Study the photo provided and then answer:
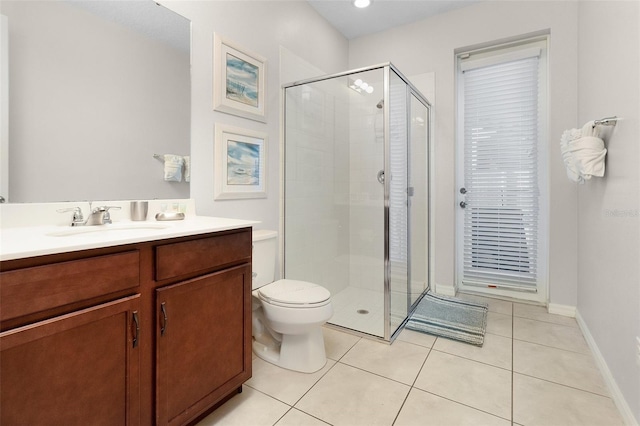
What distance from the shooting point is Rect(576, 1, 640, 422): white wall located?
132 centimetres

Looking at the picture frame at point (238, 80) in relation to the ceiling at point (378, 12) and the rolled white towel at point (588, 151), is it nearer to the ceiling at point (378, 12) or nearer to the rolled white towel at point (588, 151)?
the ceiling at point (378, 12)

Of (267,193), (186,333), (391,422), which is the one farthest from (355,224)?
(186,333)

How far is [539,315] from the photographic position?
8.32 feet

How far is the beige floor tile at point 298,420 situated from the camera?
137 cm

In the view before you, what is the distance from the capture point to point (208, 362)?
1291 mm

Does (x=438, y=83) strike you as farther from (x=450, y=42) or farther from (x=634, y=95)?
(x=634, y=95)

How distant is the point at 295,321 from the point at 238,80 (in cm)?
155

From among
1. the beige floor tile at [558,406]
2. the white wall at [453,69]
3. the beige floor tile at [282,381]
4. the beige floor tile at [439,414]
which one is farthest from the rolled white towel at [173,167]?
the white wall at [453,69]

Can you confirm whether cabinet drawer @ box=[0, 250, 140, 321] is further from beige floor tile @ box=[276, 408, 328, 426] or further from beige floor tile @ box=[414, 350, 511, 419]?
beige floor tile @ box=[414, 350, 511, 419]

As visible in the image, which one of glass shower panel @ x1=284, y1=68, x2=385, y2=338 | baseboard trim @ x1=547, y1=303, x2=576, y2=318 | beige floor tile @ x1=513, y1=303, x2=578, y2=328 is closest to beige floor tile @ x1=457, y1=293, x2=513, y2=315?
beige floor tile @ x1=513, y1=303, x2=578, y2=328

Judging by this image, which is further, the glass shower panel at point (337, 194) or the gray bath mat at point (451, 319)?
the glass shower panel at point (337, 194)

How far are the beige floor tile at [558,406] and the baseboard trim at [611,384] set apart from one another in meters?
0.03

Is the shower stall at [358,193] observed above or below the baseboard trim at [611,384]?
above

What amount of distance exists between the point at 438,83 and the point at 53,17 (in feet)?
9.31
